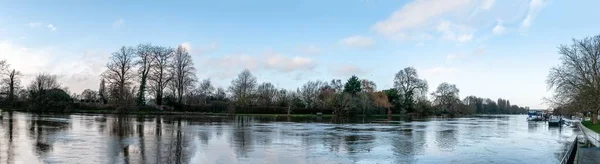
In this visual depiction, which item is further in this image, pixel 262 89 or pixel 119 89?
pixel 262 89

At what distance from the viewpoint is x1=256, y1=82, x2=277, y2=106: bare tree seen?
89.5 metres

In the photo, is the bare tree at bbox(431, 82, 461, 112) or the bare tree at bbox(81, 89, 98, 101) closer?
the bare tree at bbox(81, 89, 98, 101)

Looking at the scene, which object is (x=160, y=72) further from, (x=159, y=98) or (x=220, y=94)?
(x=220, y=94)

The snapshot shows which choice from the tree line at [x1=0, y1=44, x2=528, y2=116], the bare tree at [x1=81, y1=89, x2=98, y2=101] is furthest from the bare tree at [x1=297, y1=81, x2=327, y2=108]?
the bare tree at [x1=81, y1=89, x2=98, y2=101]

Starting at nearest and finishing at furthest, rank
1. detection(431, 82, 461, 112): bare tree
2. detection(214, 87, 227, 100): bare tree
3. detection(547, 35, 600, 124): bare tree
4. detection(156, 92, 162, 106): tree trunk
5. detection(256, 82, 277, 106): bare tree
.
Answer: detection(547, 35, 600, 124): bare tree
detection(156, 92, 162, 106): tree trunk
detection(256, 82, 277, 106): bare tree
detection(214, 87, 227, 100): bare tree
detection(431, 82, 461, 112): bare tree

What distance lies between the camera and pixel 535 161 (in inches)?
668

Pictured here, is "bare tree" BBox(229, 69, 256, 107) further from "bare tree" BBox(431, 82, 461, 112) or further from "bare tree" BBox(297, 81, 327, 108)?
"bare tree" BBox(431, 82, 461, 112)

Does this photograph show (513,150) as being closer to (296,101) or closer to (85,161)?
(85,161)

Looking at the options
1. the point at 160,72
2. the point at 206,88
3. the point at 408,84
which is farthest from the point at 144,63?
the point at 408,84

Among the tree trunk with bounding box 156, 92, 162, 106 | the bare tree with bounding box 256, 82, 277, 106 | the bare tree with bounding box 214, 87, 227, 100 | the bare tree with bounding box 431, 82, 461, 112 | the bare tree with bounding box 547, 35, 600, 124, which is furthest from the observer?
the bare tree with bounding box 431, 82, 461, 112

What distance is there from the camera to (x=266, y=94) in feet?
311

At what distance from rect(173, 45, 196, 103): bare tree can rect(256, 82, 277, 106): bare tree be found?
1657 centimetres

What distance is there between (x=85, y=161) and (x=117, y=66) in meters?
62.5

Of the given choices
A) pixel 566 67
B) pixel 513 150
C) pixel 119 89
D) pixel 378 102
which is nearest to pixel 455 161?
pixel 513 150
